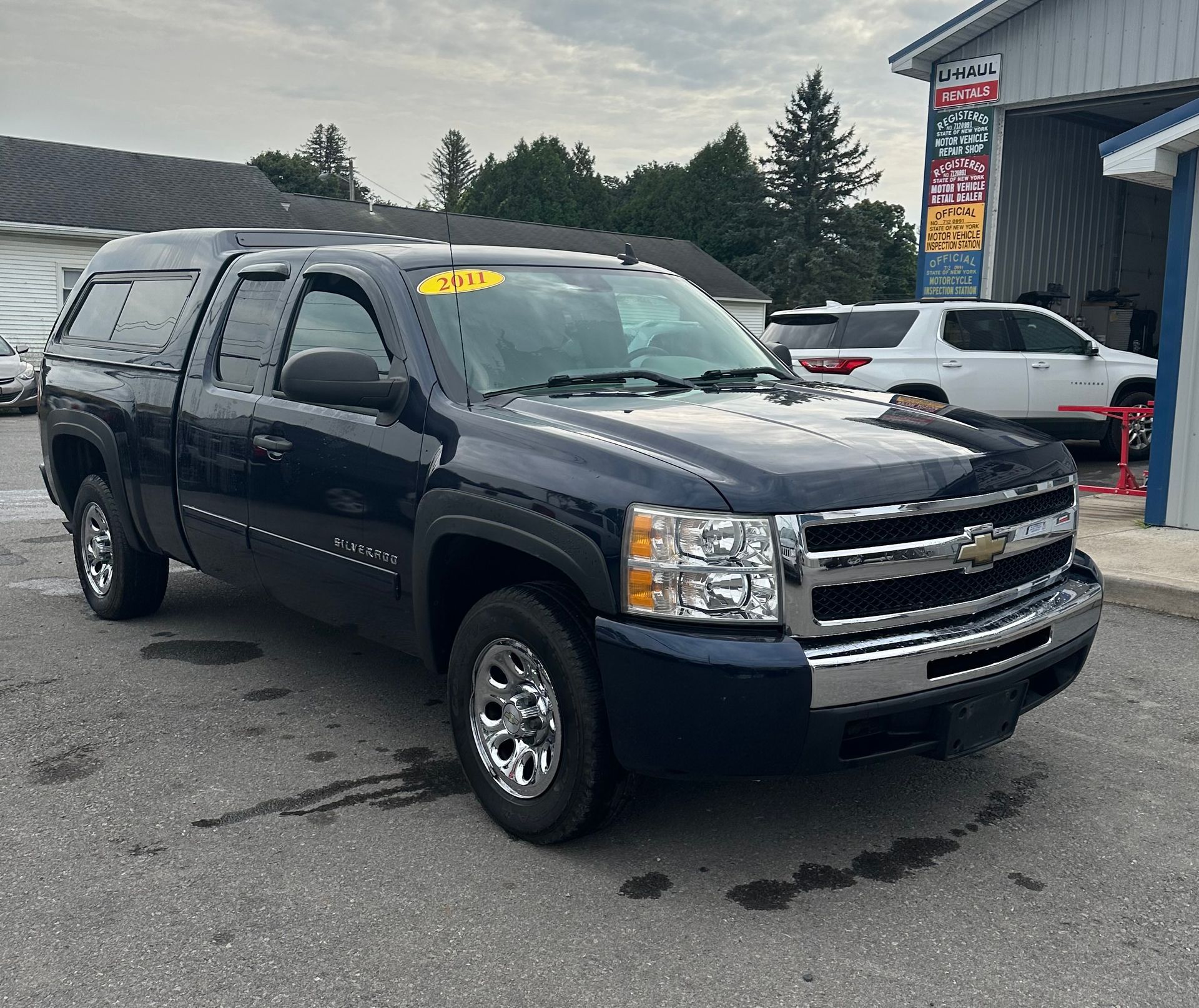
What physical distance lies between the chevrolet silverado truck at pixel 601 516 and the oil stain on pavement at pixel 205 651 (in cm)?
53

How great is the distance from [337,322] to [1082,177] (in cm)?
1725

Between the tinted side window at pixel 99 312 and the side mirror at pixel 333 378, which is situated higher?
the tinted side window at pixel 99 312

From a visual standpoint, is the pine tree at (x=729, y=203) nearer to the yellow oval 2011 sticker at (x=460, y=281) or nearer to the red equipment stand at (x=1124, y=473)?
the red equipment stand at (x=1124, y=473)

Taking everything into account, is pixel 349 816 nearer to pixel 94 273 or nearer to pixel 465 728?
pixel 465 728

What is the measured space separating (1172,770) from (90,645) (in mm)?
4905

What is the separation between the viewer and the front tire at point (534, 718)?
3365mm

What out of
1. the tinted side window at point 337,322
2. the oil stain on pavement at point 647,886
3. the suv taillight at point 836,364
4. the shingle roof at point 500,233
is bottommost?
the oil stain on pavement at point 647,886

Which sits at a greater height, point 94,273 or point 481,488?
point 94,273

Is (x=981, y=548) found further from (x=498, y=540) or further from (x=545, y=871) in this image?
(x=545, y=871)

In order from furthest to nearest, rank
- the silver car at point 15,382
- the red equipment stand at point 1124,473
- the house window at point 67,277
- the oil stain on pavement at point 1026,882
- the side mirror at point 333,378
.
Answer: the house window at point 67,277
the silver car at point 15,382
the red equipment stand at point 1124,473
the side mirror at point 333,378
the oil stain on pavement at point 1026,882

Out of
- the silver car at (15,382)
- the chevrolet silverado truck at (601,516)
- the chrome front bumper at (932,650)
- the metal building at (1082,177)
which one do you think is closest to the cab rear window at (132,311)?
the chevrolet silverado truck at (601,516)

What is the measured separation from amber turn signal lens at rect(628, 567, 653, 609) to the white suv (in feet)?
28.9

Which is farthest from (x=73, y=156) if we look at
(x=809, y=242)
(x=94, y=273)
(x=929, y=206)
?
(x=809, y=242)

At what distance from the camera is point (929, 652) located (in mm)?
3270
